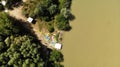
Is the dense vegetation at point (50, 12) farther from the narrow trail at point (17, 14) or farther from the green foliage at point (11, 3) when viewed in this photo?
the green foliage at point (11, 3)

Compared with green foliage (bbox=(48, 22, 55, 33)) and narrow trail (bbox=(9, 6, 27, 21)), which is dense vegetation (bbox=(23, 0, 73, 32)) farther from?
narrow trail (bbox=(9, 6, 27, 21))

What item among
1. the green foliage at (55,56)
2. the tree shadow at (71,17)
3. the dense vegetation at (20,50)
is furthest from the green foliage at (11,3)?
the green foliage at (55,56)

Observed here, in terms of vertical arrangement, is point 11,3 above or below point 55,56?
above

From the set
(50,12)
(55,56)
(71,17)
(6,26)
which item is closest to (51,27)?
(50,12)

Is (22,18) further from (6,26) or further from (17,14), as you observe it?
(6,26)

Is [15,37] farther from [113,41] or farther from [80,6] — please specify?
[113,41]

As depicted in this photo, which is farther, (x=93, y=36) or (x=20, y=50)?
(x=93, y=36)

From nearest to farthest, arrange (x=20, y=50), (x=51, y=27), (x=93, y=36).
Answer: (x=20, y=50) → (x=51, y=27) → (x=93, y=36)

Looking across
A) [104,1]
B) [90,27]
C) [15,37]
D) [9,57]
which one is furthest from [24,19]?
[104,1]
